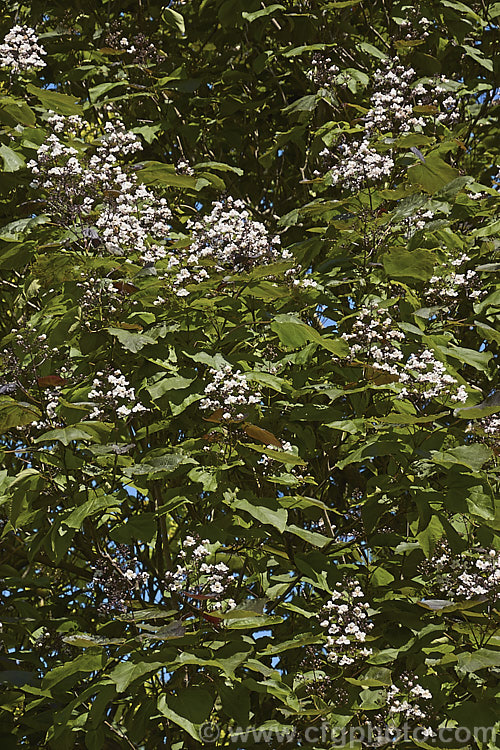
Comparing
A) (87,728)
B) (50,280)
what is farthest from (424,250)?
(87,728)

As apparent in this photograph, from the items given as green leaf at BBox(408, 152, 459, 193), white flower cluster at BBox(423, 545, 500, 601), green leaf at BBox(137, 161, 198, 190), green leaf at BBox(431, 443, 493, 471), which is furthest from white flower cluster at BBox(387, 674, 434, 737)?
green leaf at BBox(137, 161, 198, 190)

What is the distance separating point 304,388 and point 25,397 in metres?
1.09

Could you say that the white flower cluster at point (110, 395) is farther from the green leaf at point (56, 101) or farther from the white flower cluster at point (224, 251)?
the green leaf at point (56, 101)

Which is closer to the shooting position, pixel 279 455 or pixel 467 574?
pixel 279 455

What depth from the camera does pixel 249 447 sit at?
307cm

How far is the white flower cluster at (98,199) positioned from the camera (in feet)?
11.3

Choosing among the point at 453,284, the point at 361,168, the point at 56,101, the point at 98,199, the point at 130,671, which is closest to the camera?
the point at 130,671

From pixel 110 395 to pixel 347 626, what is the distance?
1.16m

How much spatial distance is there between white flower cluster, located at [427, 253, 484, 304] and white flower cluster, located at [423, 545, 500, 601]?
1.06 metres

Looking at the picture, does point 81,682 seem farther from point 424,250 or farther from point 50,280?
point 424,250

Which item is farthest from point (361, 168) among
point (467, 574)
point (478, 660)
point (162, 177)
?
point (478, 660)

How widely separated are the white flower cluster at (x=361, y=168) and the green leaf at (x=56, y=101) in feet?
4.23

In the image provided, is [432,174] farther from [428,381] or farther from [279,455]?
[279,455]

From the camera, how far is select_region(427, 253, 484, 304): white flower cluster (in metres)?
3.73
